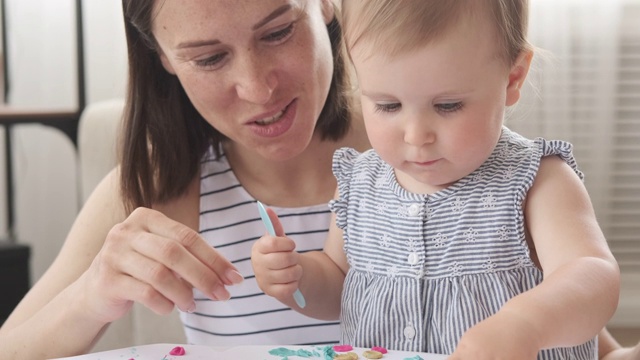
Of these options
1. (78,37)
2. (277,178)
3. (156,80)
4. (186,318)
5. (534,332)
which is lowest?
(186,318)

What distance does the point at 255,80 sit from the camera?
1259mm

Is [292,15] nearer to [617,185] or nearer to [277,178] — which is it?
[277,178]

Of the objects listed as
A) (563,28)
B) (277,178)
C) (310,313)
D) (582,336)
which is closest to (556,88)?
(563,28)

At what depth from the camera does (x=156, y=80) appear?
1.49m

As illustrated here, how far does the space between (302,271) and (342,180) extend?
140 mm

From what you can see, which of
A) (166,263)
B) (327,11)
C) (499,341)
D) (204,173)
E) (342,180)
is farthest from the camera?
(204,173)

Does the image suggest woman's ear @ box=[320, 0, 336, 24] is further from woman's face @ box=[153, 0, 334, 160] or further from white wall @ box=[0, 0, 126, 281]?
white wall @ box=[0, 0, 126, 281]

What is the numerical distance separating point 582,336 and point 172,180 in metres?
0.76

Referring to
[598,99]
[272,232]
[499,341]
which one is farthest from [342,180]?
[598,99]

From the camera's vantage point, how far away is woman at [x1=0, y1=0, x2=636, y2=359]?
1.12 metres

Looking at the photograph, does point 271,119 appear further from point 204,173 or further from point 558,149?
point 558,149

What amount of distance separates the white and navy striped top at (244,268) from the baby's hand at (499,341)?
645 millimetres

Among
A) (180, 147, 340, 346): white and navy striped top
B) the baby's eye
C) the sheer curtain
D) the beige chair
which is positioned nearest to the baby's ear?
the baby's eye

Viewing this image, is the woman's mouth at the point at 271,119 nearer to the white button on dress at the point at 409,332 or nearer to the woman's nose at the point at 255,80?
the woman's nose at the point at 255,80
